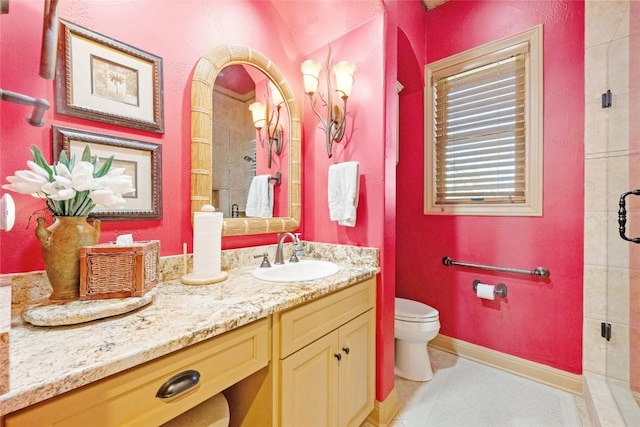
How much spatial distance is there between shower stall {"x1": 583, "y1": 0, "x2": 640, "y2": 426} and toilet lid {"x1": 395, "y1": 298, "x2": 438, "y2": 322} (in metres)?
0.87

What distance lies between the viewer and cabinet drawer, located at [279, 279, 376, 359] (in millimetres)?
995

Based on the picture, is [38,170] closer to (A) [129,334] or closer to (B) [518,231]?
(A) [129,334]

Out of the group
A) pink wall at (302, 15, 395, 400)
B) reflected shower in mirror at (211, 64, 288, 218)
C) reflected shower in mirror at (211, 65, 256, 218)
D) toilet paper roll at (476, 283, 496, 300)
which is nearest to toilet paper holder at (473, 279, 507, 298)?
toilet paper roll at (476, 283, 496, 300)

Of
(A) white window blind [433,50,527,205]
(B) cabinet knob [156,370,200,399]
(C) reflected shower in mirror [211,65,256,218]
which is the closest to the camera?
(B) cabinet knob [156,370,200,399]

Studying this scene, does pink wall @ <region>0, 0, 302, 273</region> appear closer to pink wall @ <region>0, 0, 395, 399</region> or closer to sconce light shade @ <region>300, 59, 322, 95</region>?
pink wall @ <region>0, 0, 395, 399</region>

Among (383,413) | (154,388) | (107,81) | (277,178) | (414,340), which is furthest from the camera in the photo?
(414,340)

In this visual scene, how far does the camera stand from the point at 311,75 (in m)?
1.68

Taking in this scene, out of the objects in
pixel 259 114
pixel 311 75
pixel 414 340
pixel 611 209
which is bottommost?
pixel 414 340

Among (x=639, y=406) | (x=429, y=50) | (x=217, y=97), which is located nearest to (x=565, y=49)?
(x=429, y=50)

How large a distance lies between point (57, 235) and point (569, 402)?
8.82 ft

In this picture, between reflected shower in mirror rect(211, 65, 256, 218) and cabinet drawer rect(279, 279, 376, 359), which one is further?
reflected shower in mirror rect(211, 65, 256, 218)

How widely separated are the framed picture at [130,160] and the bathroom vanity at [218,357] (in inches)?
13.4

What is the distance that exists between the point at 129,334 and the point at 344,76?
5.07ft

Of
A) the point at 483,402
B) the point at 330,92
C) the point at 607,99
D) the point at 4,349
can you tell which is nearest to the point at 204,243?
the point at 4,349
